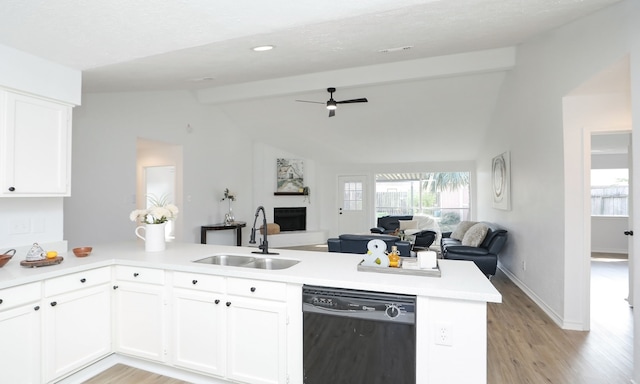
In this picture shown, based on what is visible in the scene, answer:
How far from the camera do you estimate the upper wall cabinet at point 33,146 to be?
2.21 metres

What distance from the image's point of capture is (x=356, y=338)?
1.77m

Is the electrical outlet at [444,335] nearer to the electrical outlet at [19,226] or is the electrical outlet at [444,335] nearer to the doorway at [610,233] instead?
the doorway at [610,233]

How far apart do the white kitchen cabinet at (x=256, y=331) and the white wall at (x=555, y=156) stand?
2.88m

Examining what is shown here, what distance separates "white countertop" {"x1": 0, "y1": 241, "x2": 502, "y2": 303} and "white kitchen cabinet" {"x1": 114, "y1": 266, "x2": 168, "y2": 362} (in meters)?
0.10

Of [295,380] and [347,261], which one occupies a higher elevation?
[347,261]

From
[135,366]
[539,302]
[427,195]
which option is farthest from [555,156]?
[427,195]

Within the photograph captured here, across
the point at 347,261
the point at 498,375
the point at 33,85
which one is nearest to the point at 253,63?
the point at 33,85

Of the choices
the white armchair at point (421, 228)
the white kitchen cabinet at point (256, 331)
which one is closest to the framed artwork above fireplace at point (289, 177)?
the white armchair at point (421, 228)

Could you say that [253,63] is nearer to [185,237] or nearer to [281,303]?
[281,303]

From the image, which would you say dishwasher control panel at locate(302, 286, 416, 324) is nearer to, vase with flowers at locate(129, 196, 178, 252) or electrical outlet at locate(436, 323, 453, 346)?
electrical outlet at locate(436, 323, 453, 346)

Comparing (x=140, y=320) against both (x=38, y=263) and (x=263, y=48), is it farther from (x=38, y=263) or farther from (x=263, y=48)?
(x=263, y=48)

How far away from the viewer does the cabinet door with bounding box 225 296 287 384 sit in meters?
1.98

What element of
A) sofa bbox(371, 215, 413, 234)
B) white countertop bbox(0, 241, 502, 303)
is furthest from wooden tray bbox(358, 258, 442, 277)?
sofa bbox(371, 215, 413, 234)

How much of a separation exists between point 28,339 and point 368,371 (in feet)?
6.53
